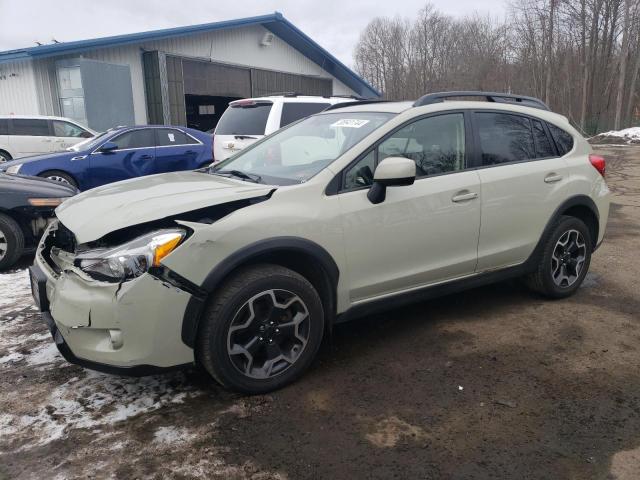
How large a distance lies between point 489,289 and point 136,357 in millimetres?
3498

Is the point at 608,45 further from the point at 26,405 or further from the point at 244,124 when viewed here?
the point at 26,405

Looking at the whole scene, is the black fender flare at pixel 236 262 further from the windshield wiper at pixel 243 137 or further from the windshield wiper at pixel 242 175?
the windshield wiper at pixel 243 137

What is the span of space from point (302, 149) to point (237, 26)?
19.6 m

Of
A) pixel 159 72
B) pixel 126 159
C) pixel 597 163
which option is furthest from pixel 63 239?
pixel 159 72

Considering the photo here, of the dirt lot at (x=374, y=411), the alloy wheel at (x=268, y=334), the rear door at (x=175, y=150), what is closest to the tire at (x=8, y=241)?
the dirt lot at (x=374, y=411)

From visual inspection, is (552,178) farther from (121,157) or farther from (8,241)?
(121,157)

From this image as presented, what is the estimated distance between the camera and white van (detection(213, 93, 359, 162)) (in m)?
8.56

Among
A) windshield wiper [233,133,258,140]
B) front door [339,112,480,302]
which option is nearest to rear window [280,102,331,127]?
windshield wiper [233,133,258,140]

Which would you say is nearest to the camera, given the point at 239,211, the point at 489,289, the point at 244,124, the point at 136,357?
the point at 136,357

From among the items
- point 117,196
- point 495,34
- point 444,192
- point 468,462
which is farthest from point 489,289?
point 495,34

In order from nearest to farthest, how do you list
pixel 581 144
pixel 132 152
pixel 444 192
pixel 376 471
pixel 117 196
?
pixel 376 471
pixel 117 196
pixel 444 192
pixel 581 144
pixel 132 152

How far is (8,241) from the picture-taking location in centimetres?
559

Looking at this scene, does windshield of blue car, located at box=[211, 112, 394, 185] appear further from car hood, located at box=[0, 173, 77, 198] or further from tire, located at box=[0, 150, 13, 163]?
tire, located at box=[0, 150, 13, 163]

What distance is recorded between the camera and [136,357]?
2.73 m
